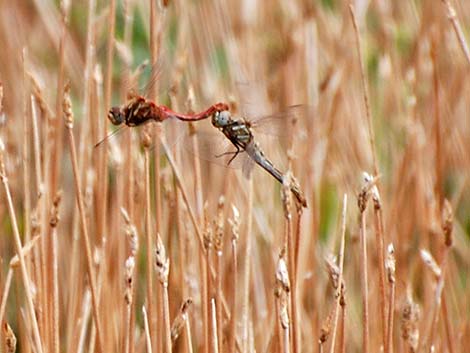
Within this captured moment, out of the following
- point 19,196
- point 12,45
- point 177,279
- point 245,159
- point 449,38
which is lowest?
point 177,279

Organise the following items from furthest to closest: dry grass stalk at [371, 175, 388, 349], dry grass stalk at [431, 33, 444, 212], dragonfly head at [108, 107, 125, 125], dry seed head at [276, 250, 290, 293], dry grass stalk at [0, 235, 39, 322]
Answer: dry grass stalk at [431, 33, 444, 212] → dragonfly head at [108, 107, 125, 125] → dry grass stalk at [0, 235, 39, 322] → dry grass stalk at [371, 175, 388, 349] → dry seed head at [276, 250, 290, 293]

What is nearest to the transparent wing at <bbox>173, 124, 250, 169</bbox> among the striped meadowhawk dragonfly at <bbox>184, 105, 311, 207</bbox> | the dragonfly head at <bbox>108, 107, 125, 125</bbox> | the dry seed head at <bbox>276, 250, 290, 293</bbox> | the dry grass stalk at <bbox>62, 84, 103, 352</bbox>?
the striped meadowhawk dragonfly at <bbox>184, 105, 311, 207</bbox>

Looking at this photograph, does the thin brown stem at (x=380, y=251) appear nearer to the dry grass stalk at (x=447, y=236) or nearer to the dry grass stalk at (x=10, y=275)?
the dry grass stalk at (x=447, y=236)

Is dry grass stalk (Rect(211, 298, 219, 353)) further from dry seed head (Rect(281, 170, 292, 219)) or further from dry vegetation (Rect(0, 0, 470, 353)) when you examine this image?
dry seed head (Rect(281, 170, 292, 219))

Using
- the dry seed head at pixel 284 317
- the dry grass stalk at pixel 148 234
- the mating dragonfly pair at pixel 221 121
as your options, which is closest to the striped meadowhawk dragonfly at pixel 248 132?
the mating dragonfly pair at pixel 221 121

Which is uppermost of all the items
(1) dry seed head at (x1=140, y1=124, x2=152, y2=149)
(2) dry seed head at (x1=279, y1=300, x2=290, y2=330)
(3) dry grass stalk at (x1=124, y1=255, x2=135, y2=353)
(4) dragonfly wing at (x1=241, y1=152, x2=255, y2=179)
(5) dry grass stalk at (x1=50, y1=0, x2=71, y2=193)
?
(5) dry grass stalk at (x1=50, y1=0, x2=71, y2=193)

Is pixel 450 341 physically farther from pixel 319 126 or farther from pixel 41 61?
pixel 41 61

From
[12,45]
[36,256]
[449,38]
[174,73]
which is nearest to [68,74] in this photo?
[12,45]
